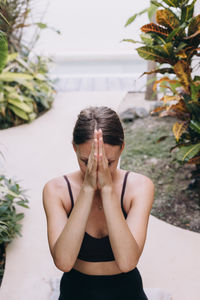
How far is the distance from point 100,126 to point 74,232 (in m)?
0.42

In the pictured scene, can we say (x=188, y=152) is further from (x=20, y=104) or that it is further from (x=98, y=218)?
(x=20, y=104)

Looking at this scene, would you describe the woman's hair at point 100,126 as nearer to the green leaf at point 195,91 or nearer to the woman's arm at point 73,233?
the woman's arm at point 73,233

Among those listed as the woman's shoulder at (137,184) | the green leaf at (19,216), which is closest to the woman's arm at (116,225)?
the woman's shoulder at (137,184)

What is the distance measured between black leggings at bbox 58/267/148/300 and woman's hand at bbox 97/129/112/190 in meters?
0.45

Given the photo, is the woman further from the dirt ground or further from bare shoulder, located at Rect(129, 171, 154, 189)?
the dirt ground

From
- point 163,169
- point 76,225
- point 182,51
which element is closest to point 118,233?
point 76,225

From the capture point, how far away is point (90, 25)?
11289 mm

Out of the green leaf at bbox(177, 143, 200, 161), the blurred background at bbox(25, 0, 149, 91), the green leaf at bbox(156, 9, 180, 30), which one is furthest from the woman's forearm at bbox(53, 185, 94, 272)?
the blurred background at bbox(25, 0, 149, 91)

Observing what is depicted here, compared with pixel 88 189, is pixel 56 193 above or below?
below

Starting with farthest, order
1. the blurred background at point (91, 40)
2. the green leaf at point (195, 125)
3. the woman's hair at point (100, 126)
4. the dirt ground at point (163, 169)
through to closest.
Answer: the blurred background at point (91, 40) < the dirt ground at point (163, 169) < the green leaf at point (195, 125) < the woman's hair at point (100, 126)

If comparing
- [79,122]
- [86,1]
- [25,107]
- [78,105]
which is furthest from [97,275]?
[86,1]

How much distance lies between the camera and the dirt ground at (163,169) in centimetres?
253

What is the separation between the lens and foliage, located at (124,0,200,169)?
2.01 m

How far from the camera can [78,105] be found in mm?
5223
